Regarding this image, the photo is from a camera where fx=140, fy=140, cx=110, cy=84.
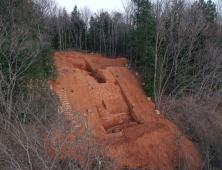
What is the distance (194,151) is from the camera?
31.0 ft

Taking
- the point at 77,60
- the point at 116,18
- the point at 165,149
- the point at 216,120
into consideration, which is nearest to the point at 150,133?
the point at 165,149

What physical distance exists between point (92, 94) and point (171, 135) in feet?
23.9

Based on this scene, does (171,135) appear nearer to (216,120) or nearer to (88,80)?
(216,120)

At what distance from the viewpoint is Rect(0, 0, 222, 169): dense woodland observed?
6.21 metres

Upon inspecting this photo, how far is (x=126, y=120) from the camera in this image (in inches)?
485

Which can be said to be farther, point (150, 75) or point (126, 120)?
point (150, 75)

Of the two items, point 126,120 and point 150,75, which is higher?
point 150,75

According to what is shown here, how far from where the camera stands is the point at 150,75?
13.6m

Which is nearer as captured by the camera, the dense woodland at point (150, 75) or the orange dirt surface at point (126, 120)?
the dense woodland at point (150, 75)

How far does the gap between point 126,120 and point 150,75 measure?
4922 mm

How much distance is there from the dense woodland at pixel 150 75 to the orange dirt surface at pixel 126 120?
3.99 ft

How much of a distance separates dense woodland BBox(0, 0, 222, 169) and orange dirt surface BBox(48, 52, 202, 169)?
122cm

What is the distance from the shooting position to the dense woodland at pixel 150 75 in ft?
20.4

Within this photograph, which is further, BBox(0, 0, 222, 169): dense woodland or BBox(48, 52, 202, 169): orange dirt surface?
BBox(48, 52, 202, 169): orange dirt surface
